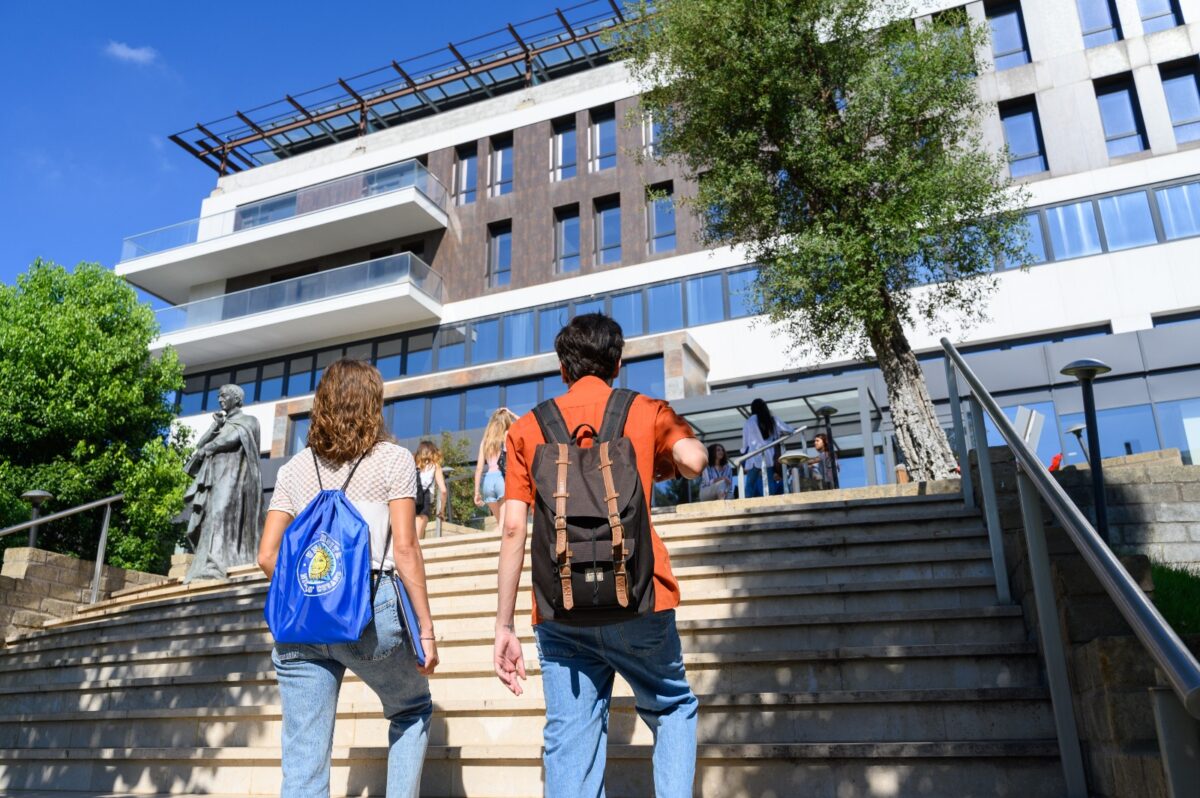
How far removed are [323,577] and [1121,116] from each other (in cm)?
2519

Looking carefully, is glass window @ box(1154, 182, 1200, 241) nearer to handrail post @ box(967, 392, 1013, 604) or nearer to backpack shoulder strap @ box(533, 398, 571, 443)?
handrail post @ box(967, 392, 1013, 604)

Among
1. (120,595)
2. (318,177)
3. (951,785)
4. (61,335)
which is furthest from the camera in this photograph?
(318,177)

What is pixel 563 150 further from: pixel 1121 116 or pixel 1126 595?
pixel 1126 595

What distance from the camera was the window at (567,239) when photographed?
28.1 metres

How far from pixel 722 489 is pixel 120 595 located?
7.95m

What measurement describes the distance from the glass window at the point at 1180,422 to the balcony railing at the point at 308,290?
19385 mm

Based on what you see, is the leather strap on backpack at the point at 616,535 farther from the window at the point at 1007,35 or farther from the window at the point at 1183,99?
the window at the point at 1007,35

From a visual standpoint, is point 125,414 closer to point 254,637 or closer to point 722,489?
point 722,489

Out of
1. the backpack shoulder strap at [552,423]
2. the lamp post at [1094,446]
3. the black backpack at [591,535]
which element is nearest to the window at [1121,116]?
the lamp post at [1094,446]

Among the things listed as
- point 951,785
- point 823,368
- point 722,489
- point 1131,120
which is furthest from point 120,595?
point 1131,120

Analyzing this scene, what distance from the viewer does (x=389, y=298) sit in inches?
1089

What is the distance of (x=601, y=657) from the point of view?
277cm

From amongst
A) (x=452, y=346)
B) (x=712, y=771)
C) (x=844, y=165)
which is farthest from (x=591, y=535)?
(x=452, y=346)

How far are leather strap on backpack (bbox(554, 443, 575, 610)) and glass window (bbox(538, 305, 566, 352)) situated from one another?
77.8 ft
